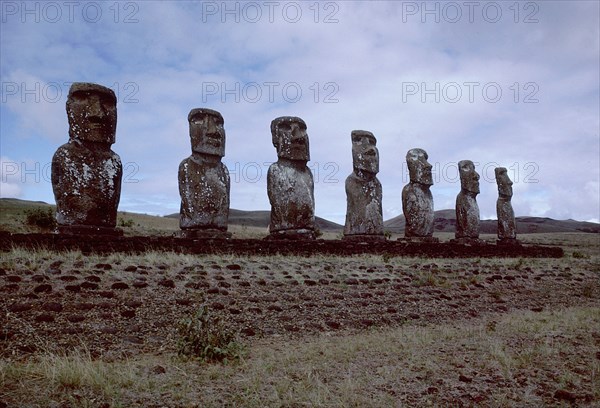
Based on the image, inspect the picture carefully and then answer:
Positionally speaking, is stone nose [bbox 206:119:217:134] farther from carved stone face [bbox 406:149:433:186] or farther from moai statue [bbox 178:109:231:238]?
carved stone face [bbox 406:149:433:186]

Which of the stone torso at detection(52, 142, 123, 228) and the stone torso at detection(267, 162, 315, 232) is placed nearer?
the stone torso at detection(52, 142, 123, 228)

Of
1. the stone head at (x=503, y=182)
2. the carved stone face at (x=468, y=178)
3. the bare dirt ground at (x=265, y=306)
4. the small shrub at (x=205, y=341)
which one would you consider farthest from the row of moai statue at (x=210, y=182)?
the stone head at (x=503, y=182)

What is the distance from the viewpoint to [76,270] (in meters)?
7.39

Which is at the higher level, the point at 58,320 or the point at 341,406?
the point at 58,320

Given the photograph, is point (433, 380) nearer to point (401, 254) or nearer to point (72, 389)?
point (72, 389)

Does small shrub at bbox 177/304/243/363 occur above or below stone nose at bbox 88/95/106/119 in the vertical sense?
below

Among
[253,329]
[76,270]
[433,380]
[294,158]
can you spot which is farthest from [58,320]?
[294,158]

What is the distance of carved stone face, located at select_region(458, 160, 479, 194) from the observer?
63.2 feet

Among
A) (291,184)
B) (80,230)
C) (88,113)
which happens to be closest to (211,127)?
(291,184)

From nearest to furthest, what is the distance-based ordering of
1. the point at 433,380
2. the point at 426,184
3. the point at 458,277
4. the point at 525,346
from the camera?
the point at 433,380 < the point at 525,346 < the point at 458,277 < the point at 426,184

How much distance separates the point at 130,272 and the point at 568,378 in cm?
575

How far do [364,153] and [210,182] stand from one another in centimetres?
515

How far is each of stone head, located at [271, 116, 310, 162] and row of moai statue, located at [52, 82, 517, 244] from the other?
0.02 m

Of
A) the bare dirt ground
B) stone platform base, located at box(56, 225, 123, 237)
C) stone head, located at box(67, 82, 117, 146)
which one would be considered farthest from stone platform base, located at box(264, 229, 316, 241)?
stone head, located at box(67, 82, 117, 146)
